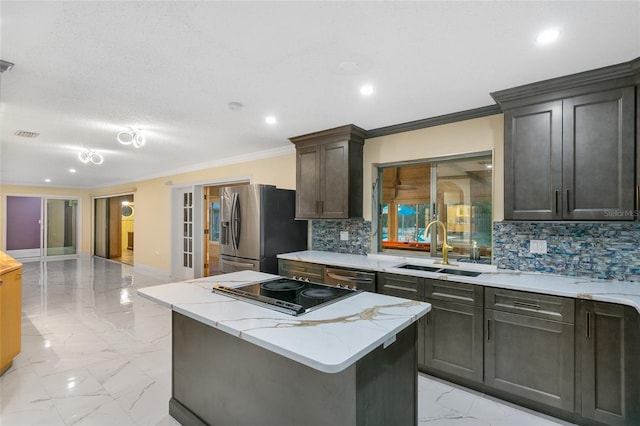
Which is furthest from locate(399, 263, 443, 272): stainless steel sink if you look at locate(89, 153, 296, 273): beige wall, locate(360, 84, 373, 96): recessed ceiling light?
locate(89, 153, 296, 273): beige wall

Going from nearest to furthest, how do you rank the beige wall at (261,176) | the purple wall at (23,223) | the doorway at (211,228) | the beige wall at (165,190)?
the beige wall at (261,176)
the beige wall at (165,190)
the doorway at (211,228)
the purple wall at (23,223)

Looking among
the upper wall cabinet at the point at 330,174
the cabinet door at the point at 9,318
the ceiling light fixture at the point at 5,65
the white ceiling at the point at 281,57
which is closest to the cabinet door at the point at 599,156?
the white ceiling at the point at 281,57

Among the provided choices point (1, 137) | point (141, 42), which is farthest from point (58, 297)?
point (141, 42)

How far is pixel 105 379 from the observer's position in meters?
2.64

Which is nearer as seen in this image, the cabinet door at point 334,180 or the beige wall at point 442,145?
the beige wall at point 442,145

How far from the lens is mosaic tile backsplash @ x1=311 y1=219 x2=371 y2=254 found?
12.6 feet

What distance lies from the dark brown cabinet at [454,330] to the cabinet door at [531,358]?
8 centimetres

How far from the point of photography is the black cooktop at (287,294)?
1.64 metres

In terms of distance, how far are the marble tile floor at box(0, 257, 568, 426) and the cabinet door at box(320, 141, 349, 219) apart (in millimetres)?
1867

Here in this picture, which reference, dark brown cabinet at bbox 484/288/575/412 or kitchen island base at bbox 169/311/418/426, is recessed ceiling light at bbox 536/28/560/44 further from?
kitchen island base at bbox 169/311/418/426

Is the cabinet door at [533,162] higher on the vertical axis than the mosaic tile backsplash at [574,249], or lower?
higher

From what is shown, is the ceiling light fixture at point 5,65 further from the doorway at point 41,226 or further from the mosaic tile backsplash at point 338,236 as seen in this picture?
the doorway at point 41,226

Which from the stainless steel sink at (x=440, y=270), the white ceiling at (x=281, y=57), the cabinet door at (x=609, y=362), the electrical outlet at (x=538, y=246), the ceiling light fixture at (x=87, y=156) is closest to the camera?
the white ceiling at (x=281, y=57)

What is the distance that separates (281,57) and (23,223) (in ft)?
36.0
